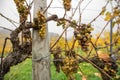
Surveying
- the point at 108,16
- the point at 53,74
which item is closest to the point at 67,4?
the point at 108,16

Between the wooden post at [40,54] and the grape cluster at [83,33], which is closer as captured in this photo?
the grape cluster at [83,33]

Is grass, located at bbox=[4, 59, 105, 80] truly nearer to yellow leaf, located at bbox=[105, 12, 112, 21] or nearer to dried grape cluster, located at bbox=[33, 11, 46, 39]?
yellow leaf, located at bbox=[105, 12, 112, 21]

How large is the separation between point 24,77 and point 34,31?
20.6 ft

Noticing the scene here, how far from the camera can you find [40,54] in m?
3.38

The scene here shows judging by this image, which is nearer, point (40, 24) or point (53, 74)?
point (40, 24)

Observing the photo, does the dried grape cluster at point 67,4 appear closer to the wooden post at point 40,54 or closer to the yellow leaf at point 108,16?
the wooden post at point 40,54

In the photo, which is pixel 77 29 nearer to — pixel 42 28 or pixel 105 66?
pixel 42 28

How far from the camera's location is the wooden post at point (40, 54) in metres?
3.34

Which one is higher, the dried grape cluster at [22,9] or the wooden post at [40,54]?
the dried grape cluster at [22,9]

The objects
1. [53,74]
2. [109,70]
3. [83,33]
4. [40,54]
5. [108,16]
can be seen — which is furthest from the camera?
[53,74]

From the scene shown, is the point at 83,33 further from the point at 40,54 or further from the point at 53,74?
the point at 53,74

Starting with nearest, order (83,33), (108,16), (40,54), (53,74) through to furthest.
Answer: (83,33) → (40,54) → (108,16) → (53,74)

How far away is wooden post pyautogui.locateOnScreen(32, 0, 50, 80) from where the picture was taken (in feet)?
11.0

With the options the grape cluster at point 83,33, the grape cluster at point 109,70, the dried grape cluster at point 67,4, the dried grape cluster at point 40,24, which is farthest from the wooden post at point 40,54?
the grape cluster at point 109,70
